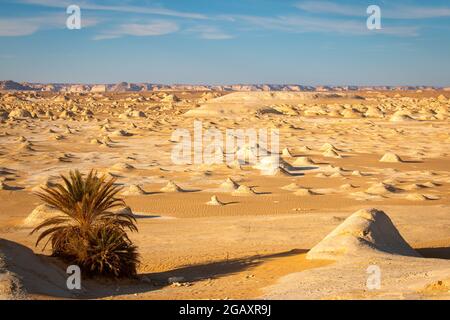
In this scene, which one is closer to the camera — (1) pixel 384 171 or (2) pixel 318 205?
(2) pixel 318 205

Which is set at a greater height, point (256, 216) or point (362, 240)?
point (362, 240)

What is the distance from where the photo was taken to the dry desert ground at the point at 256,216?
31.9ft

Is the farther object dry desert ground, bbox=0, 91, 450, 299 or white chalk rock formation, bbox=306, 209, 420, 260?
white chalk rock formation, bbox=306, 209, 420, 260

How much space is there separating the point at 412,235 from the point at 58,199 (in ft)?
33.9

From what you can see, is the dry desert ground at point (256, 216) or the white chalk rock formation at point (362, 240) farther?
the white chalk rock formation at point (362, 240)

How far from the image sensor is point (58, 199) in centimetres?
1162

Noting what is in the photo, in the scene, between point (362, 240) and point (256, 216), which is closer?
point (362, 240)

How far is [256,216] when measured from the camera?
19281 millimetres

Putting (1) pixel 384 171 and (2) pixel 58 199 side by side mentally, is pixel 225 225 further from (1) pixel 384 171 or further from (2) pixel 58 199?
(1) pixel 384 171

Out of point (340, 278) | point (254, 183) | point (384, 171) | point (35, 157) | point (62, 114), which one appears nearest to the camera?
point (340, 278)

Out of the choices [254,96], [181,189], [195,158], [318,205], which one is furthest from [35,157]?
[254,96]

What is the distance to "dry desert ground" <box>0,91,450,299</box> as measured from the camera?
9.72 m
